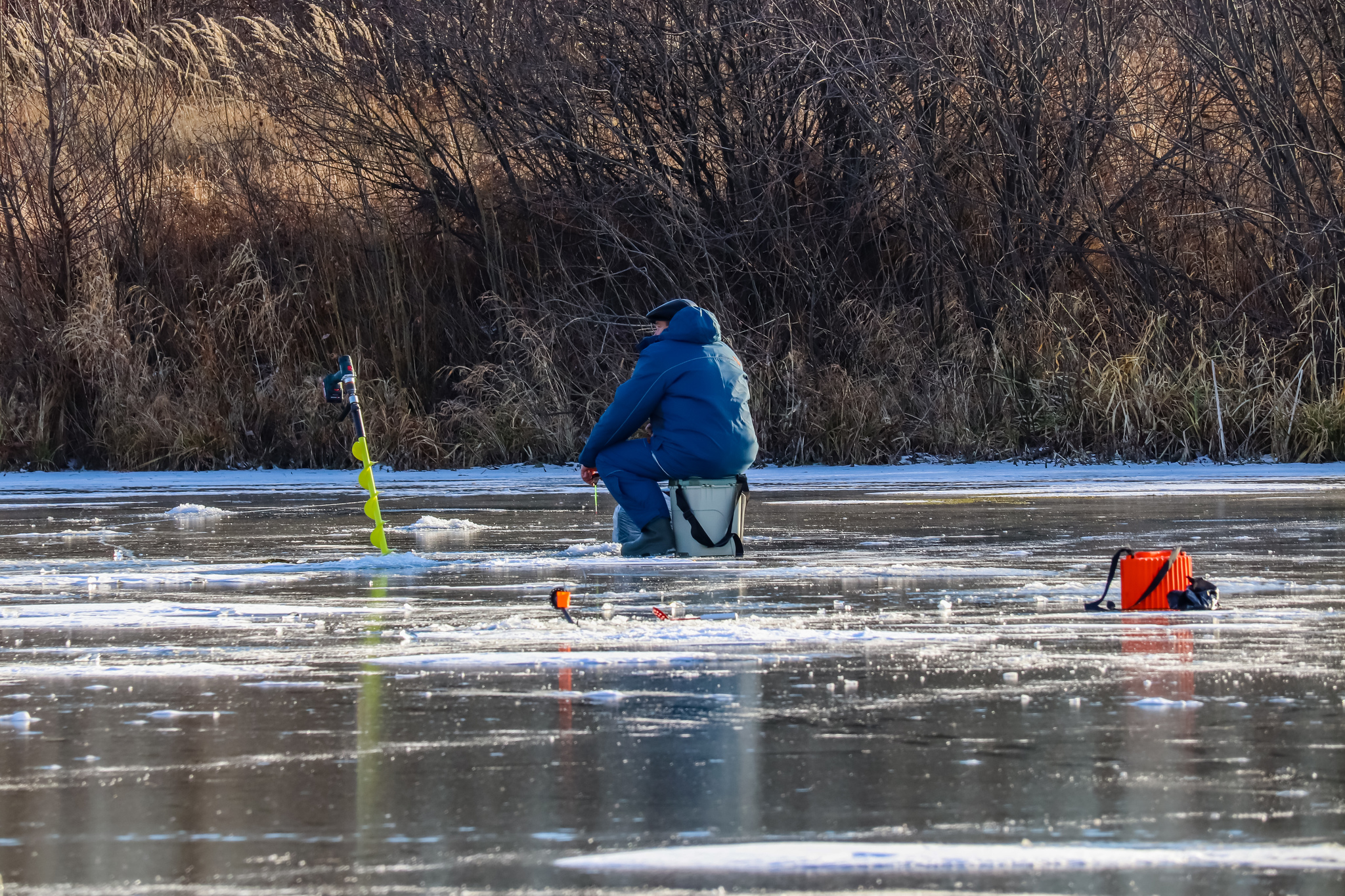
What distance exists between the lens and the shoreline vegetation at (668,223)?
910 inches

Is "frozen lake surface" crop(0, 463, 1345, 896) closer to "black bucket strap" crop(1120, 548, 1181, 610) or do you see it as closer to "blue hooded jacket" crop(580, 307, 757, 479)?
"black bucket strap" crop(1120, 548, 1181, 610)

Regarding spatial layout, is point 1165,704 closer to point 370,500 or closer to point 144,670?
point 144,670

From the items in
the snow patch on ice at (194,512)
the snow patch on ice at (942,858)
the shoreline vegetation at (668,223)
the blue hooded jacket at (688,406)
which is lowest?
the snow patch on ice at (942,858)

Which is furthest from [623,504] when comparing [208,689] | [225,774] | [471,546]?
[225,774]

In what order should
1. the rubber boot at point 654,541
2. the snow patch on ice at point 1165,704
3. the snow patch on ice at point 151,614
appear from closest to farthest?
the snow patch on ice at point 1165,704
the snow patch on ice at point 151,614
the rubber boot at point 654,541

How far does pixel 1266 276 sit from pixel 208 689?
1961 centimetres

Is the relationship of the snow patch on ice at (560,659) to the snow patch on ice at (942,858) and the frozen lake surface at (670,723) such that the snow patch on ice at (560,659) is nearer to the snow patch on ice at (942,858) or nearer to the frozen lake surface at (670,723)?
the frozen lake surface at (670,723)

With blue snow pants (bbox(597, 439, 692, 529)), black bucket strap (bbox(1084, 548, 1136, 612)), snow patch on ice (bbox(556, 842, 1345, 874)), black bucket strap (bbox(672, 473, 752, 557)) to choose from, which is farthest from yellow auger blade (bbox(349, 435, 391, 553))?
snow patch on ice (bbox(556, 842, 1345, 874))

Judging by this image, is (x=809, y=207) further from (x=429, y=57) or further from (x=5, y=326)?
(x=5, y=326)

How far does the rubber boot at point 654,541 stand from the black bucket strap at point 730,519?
0.70 ft

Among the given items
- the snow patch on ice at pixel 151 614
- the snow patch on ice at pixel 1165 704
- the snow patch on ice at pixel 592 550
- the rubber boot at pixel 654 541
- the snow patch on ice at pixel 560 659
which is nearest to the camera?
the snow patch on ice at pixel 1165 704

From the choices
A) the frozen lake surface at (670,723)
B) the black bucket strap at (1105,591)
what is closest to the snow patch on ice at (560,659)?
the frozen lake surface at (670,723)

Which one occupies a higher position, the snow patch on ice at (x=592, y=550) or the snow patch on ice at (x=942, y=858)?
the snow patch on ice at (x=592, y=550)

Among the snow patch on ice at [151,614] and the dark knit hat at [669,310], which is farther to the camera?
the dark knit hat at [669,310]
